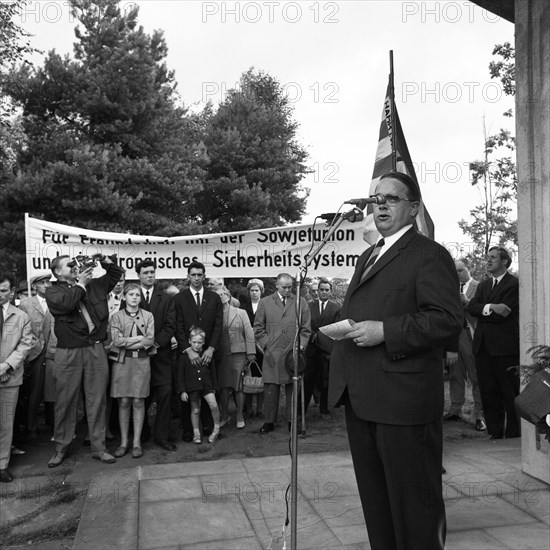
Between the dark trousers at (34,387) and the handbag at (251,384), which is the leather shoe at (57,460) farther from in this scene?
the handbag at (251,384)

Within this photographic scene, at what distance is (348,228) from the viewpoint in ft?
24.7

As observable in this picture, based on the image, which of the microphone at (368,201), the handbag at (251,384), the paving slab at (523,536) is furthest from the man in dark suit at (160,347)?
the microphone at (368,201)

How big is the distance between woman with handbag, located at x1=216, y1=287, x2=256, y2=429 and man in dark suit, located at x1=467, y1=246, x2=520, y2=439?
9.07ft

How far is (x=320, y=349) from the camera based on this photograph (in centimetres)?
809

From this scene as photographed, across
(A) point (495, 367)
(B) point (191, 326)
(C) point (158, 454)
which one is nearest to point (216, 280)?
(B) point (191, 326)

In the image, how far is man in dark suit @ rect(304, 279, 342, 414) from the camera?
314 inches

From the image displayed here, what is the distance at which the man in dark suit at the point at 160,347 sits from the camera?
6.53 metres

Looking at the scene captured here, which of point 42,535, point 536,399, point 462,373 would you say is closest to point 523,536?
point 536,399

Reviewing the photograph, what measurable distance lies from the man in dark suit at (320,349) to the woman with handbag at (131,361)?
2329 millimetres

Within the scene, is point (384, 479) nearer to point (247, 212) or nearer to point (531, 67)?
point (531, 67)

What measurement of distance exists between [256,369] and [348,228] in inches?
101

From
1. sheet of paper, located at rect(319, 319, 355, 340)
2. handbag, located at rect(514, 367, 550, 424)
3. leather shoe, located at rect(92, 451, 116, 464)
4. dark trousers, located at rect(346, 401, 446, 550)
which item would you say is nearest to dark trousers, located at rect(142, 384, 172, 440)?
leather shoe, located at rect(92, 451, 116, 464)

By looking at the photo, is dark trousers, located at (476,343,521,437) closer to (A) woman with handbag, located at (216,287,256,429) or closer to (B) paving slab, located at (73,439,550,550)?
(B) paving slab, located at (73,439,550,550)

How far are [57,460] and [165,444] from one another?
1102 millimetres
